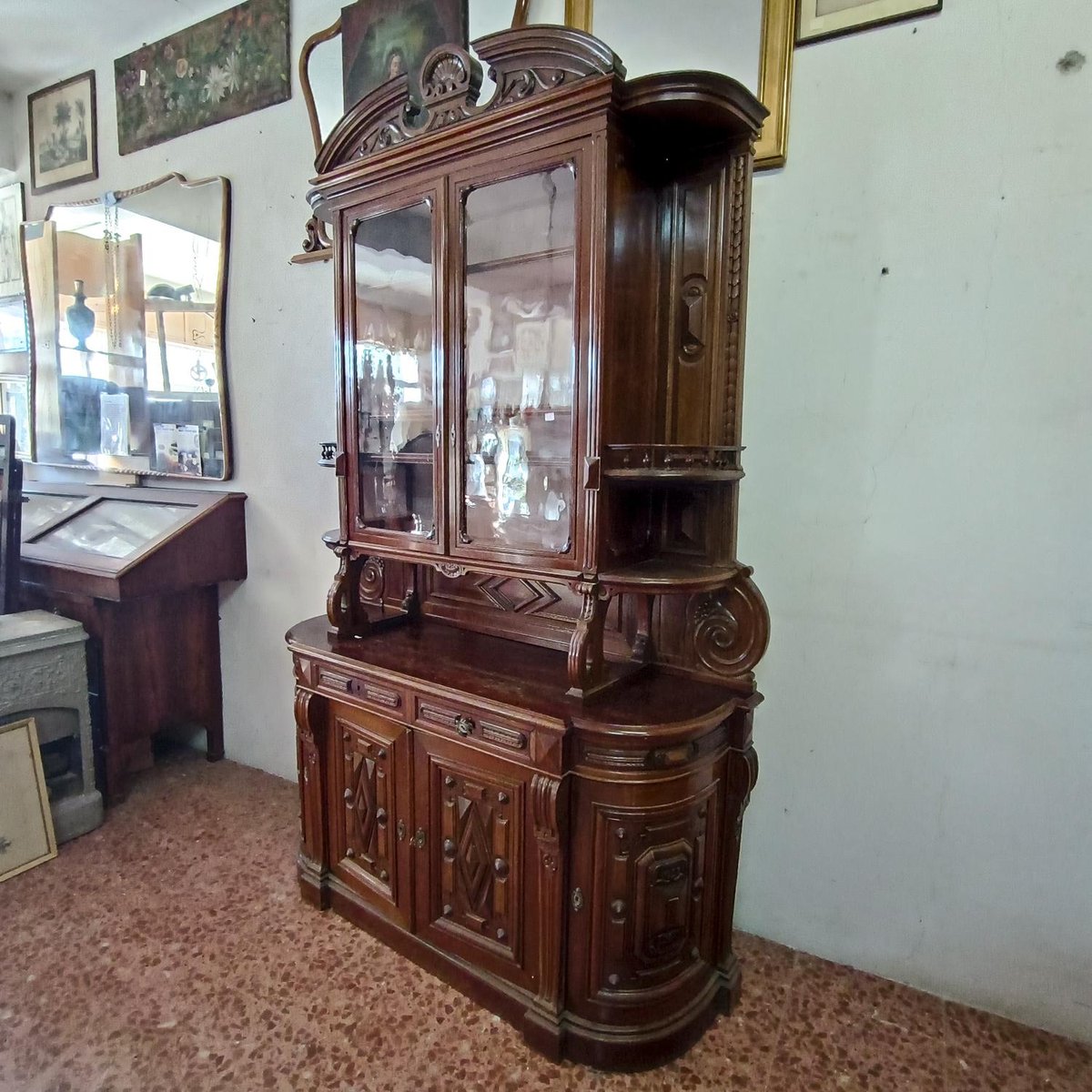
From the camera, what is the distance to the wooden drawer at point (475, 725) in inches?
65.8

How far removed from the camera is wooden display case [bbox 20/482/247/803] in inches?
107

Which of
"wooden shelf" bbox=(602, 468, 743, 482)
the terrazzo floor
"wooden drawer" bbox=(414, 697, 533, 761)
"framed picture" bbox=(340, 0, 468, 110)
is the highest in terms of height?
"framed picture" bbox=(340, 0, 468, 110)

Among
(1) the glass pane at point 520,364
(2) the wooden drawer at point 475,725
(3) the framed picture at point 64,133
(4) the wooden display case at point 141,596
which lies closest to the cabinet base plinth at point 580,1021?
(2) the wooden drawer at point 475,725

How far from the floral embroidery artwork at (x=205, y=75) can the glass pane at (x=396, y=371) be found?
48.7 inches

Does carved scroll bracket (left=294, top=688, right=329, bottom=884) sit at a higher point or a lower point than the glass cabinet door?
lower

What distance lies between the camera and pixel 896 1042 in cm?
175

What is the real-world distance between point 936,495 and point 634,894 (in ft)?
3.91

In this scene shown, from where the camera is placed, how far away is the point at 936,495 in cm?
172

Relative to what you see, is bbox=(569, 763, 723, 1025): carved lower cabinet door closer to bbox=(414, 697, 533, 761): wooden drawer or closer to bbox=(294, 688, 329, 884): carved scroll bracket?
bbox=(414, 697, 533, 761): wooden drawer

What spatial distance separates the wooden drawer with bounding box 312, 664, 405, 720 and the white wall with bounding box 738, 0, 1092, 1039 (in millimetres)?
1034

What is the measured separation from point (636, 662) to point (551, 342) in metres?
0.86

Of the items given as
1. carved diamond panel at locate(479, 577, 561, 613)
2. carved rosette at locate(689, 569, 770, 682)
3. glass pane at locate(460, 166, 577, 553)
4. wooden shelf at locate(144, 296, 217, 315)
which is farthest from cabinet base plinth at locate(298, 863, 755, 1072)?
wooden shelf at locate(144, 296, 217, 315)

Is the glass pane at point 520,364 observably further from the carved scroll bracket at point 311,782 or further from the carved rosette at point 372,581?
the carved scroll bracket at point 311,782

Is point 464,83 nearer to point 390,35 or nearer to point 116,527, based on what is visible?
point 390,35
